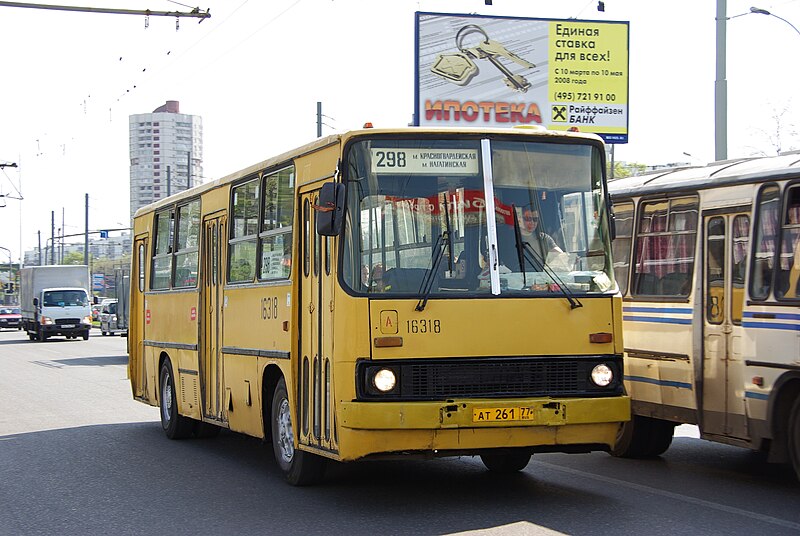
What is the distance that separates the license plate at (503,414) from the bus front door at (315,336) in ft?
3.84

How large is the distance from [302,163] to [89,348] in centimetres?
3479

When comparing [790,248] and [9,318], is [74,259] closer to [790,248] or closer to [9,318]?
[9,318]

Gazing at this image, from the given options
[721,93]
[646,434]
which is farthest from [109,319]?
[646,434]

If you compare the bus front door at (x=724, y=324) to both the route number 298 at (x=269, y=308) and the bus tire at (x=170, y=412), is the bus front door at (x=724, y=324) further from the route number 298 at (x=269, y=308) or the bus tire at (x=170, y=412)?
the bus tire at (x=170, y=412)

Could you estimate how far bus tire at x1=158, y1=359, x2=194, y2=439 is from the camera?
15.2m

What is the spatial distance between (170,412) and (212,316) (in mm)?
2421

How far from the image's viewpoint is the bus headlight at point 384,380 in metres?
9.23

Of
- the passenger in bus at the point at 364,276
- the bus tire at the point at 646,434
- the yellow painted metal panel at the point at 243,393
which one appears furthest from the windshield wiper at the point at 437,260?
the bus tire at the point at 646,434

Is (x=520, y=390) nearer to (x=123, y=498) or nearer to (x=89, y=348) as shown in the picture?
(x=123, y=498)

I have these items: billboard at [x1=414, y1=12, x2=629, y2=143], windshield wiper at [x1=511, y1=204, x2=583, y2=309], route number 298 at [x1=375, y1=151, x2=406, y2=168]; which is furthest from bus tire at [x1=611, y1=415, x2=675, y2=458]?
billboard at [x1=414, y1=12, x2=629, y2=143]

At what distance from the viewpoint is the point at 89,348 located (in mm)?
44000

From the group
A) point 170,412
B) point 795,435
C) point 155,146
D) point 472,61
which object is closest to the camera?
point 795,435

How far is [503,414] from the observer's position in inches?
365

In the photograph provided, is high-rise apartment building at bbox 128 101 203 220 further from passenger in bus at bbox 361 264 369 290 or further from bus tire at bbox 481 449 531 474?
passenger in bus at bbox 361 264 369 290
